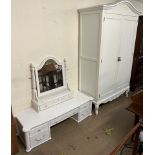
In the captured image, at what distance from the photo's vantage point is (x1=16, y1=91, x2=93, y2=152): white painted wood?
1929 mm

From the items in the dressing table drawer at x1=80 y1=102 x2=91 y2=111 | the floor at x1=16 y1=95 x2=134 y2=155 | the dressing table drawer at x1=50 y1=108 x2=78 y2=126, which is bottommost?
the floor at x1=16 y1=95 x2=134 y2=155

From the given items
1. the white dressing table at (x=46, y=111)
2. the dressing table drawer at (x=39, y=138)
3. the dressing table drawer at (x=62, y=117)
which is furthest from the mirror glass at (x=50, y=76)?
the dressing table drawer at (x=39, y=138)

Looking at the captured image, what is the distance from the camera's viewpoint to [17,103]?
2170 mm

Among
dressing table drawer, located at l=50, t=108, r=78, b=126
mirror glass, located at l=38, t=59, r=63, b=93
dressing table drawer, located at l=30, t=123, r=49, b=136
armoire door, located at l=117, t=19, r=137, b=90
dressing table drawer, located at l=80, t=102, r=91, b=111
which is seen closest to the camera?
dressing table drawer, located at l=30, t=123, r=49, b=136

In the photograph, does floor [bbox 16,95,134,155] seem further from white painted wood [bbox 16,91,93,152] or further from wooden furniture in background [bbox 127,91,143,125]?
wooden furniture in background [bbox 127,91,143,125]

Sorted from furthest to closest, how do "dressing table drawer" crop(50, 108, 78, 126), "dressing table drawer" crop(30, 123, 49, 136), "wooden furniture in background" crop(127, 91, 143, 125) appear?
"dressing table drawer" crop(50, 108, 78, 126) → "dressing table drawer" crop(30, 123, 49, 136) → "wooden furniture in background" crop(127, 91, 143, 125)

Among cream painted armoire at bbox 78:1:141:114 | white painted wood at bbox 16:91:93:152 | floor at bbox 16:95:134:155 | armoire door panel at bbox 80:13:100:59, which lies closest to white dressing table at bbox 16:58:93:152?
white painted wood at bbox 16:91:93:152

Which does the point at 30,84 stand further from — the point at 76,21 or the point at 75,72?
the point at 76,21

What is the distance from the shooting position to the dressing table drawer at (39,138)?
1.97m

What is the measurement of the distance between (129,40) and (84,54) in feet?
3.13

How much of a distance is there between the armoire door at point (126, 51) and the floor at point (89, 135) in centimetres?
64

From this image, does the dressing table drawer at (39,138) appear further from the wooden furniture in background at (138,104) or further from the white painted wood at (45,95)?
the wooden furniture in background at (138,104)

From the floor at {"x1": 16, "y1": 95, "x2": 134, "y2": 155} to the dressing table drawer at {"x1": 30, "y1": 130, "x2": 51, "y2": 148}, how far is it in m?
0.05
